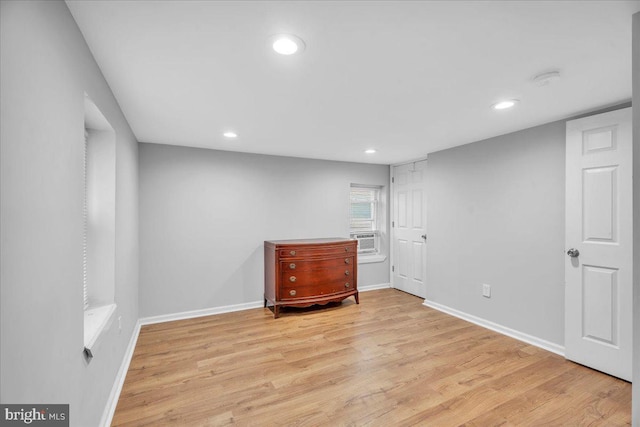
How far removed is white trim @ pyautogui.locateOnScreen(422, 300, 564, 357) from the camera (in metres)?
2.80

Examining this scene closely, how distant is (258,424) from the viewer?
1835 millimetres

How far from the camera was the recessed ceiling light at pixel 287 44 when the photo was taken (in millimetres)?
1431

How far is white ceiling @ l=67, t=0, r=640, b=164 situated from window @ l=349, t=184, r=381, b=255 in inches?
89.5

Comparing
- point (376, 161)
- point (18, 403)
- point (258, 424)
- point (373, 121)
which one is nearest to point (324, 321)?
point (258, 424)

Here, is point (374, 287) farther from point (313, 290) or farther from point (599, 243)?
point (599, 243)

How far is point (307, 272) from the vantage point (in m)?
3.85

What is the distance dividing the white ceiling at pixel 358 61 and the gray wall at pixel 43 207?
0.33m

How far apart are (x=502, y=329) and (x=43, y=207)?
12.8 ft

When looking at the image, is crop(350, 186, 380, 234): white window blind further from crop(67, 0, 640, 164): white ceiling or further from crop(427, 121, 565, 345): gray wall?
crop(67, 0, 640, 164): white ceiling

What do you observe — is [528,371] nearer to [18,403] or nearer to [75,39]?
[18,403]

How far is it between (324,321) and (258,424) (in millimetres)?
1799


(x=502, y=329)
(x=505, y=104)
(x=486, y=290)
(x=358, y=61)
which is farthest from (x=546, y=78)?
(x=502, y=329)

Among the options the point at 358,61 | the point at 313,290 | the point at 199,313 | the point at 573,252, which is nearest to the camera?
the point at 358,61

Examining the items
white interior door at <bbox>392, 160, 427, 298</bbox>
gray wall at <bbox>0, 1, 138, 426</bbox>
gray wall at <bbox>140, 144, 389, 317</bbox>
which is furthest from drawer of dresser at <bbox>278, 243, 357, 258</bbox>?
gray wall at <bbox>0, 1, 138, 426</bbox>
